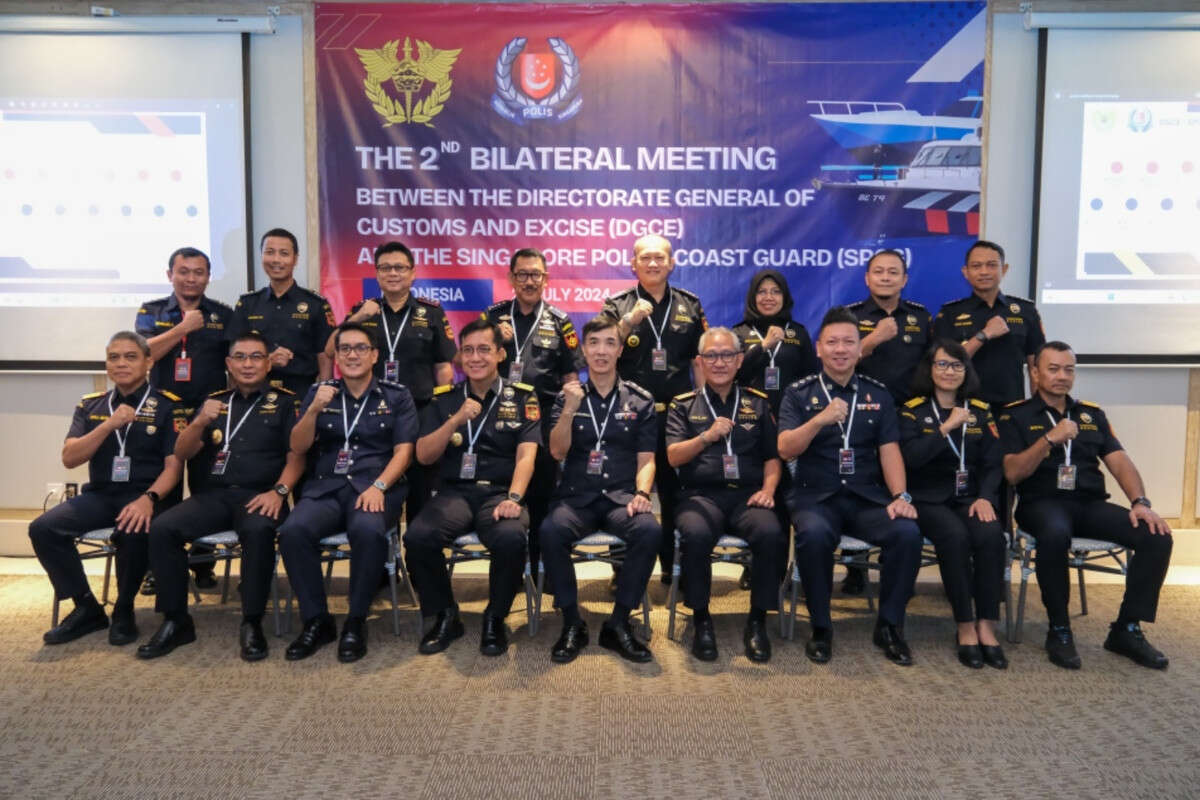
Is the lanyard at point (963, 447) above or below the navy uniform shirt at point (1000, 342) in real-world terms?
below

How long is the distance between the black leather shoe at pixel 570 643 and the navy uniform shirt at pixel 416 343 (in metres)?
1.33

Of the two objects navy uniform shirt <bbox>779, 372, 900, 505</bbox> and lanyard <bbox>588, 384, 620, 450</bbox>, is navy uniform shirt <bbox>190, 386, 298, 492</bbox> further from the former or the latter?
navy uniform shirt <bbox>779, 372, 900, 505</bbox>

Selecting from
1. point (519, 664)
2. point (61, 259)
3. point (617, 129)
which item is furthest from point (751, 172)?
point (61, 259)

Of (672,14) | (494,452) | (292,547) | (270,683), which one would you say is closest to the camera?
(270,683)

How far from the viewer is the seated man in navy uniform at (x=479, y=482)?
11.9ft

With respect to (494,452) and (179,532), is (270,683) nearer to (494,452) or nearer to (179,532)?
(179,532)

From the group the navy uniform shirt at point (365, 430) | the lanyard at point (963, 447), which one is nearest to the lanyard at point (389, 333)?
the navy uniform shirt at point (365, 430)

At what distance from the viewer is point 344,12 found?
4.93 meters

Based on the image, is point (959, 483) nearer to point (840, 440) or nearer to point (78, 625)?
point (840, 440)

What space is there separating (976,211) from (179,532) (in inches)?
170

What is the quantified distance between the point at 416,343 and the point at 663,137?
1.84 metres

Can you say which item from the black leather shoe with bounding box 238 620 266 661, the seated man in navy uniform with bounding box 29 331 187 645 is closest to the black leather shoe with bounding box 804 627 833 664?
the black leather shoe with bounding box 238 620 266 661

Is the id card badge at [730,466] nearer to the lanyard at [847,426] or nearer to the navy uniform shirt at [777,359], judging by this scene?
the lanyard at [847,426]

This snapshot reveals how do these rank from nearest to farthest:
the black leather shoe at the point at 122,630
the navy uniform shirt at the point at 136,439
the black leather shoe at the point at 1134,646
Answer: the black leather shoe at the point at 1134,646, the black leather shoe at the point at 122,630, the navy uniform shirt at the point at 136,439
